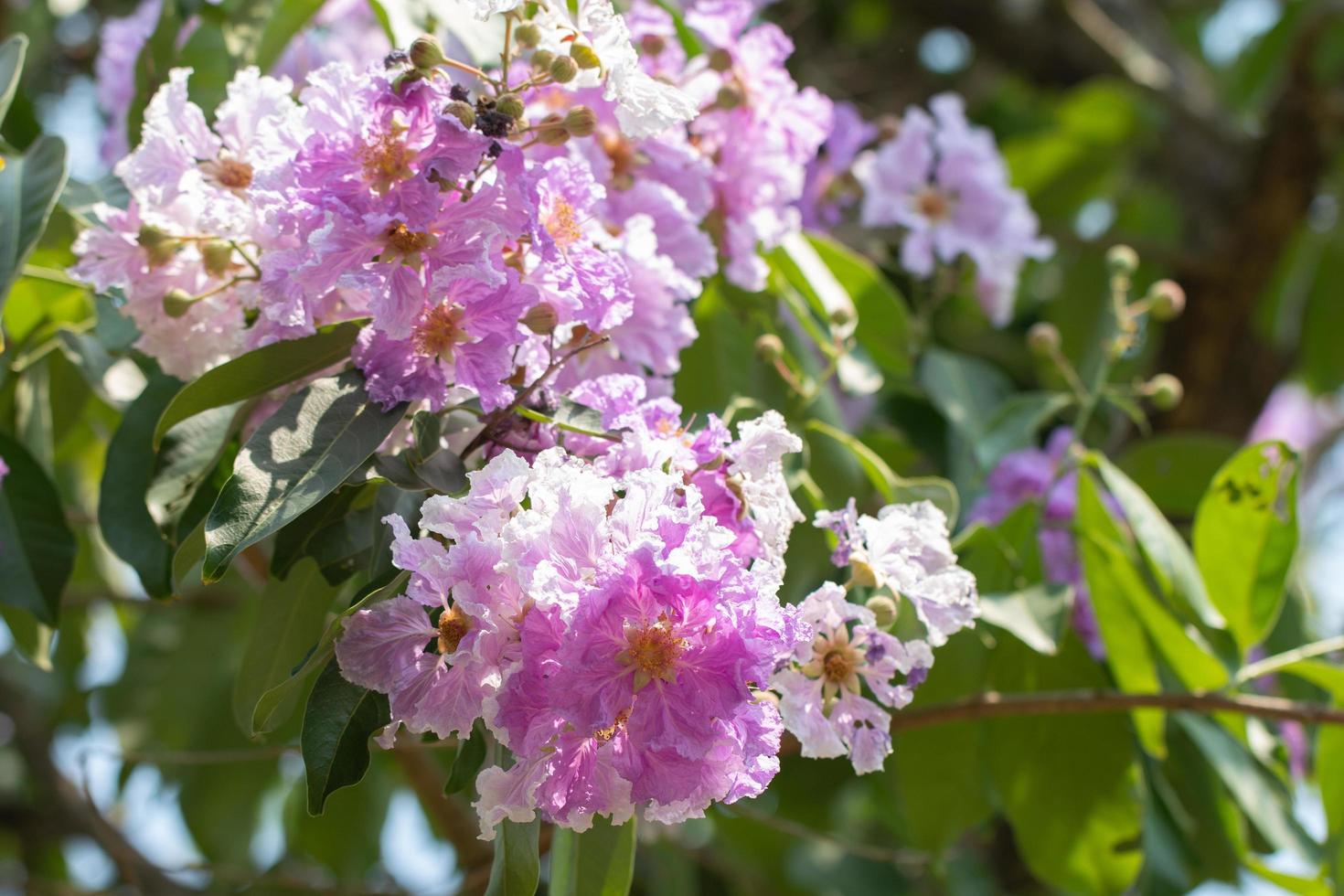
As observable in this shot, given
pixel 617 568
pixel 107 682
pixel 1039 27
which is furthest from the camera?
pixel 1039 27

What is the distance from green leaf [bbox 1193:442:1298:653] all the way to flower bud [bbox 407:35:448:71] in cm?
96

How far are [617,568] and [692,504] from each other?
74 mm

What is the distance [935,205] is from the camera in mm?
2006

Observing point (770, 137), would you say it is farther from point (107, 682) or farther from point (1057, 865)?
point (107, 682)

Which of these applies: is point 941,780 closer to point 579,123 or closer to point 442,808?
point 442,808

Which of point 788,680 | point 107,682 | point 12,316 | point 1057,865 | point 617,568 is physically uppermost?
point 617,568

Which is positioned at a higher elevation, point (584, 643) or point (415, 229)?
point (415, 229)

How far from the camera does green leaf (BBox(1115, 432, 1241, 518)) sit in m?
1.97

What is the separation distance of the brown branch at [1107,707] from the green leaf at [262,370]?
27.2 inches

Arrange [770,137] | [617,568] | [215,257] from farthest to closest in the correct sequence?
[770,137]
[215,257]
[617,568]

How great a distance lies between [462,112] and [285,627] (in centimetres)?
46

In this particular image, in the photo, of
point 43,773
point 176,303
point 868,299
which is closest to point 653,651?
point 176,303

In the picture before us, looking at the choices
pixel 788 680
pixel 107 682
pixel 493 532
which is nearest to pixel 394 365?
pixel 493 532

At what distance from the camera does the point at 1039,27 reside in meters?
3.38
